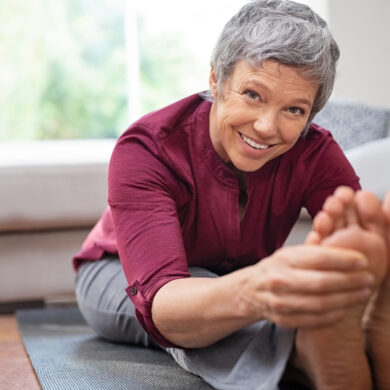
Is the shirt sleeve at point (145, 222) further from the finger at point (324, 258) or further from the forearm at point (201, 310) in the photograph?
the finger at point (324, 258)

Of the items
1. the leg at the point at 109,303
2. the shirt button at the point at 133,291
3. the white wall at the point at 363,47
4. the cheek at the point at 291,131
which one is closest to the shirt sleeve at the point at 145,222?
the shirt button at the point at 133,291

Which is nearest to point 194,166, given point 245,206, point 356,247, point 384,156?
point 245,206

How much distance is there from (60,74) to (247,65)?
3956mm

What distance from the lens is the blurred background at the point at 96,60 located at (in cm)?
436

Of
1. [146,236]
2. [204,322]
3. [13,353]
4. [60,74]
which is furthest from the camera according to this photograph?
[60,74]

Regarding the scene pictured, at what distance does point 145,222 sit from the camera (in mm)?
1197

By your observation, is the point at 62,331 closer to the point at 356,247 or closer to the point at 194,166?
the point at 194,166

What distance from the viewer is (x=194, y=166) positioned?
1.34m

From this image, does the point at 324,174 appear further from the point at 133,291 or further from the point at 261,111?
the point at 133,291

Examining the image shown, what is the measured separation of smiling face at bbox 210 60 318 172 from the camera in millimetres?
1184

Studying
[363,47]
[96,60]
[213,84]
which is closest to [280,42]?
[213,84]

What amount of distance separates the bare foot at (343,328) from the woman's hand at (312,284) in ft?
0.08

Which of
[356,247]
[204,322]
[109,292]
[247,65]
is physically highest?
[247,65]

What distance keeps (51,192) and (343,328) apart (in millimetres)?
1424
